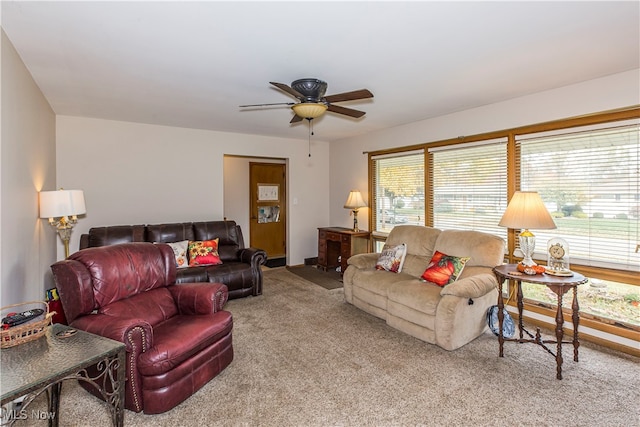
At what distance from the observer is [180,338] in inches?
87.0

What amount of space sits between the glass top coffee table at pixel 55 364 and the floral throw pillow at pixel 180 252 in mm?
2266

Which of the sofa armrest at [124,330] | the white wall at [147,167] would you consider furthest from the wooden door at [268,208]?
the sofa armrest at [124,330]

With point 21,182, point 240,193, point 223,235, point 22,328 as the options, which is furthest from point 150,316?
point 240,193

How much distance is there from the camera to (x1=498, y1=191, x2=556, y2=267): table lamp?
8.78 feet

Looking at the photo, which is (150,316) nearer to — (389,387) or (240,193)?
(389,387)

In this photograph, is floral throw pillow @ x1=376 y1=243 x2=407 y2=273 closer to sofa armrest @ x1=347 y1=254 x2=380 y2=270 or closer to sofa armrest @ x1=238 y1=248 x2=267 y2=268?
sofa armrest @ x1=347 y1=254 x2=380 y2=270

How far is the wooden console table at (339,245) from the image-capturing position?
5.38 metres

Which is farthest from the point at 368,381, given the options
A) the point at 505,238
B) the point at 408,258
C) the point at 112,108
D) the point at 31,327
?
the point at 112,108

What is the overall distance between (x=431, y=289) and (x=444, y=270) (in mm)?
304

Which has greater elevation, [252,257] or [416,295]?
[252,257]

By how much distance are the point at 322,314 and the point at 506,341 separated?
189 centimetres

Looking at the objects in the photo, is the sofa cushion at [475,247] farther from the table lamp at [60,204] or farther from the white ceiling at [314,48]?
the table lamp at [60,204]

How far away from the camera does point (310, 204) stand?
6.38 metres

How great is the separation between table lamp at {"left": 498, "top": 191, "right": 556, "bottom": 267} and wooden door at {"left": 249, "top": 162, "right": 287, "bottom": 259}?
15.1 feet
